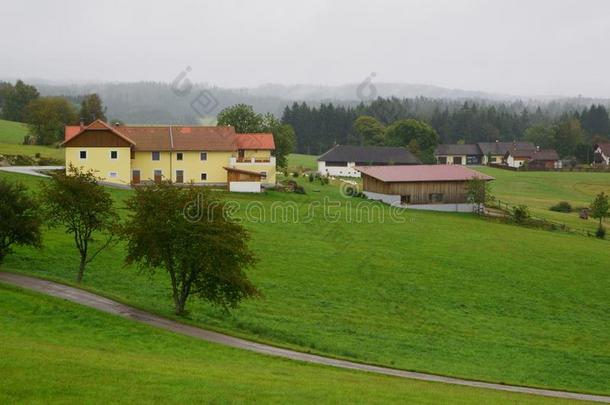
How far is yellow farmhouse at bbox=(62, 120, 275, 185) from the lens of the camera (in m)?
60.9

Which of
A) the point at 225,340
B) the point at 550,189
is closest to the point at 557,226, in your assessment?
the point at 550,189

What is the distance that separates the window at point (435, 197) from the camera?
234 feet

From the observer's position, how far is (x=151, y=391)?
15367mm

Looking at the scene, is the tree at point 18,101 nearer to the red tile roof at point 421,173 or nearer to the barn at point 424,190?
the red tile roof at point 421,173

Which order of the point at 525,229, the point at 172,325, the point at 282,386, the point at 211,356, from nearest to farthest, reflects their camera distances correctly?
the point at 282,386 → the point at 211,356 → the point at 172,325 → the point at 525,229

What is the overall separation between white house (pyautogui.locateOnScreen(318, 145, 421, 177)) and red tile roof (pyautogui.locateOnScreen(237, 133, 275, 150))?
125 feet

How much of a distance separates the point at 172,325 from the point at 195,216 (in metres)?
4.57

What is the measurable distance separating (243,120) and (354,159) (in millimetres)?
A: 27423

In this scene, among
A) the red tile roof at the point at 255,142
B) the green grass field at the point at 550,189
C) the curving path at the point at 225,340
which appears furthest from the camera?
the green grass field at the point at 550,189

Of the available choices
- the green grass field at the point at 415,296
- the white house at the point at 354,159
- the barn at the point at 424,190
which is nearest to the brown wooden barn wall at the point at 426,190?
the barn at the point at 424,190

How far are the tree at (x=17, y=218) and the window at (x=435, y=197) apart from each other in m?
47.3

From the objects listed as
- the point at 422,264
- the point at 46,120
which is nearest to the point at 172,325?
the point at 422,264

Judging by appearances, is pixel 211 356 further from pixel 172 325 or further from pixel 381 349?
pixel 381 349

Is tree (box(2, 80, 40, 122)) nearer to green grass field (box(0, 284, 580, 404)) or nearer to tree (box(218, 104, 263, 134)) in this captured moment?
tree (box(218, 104, 263, 134))
